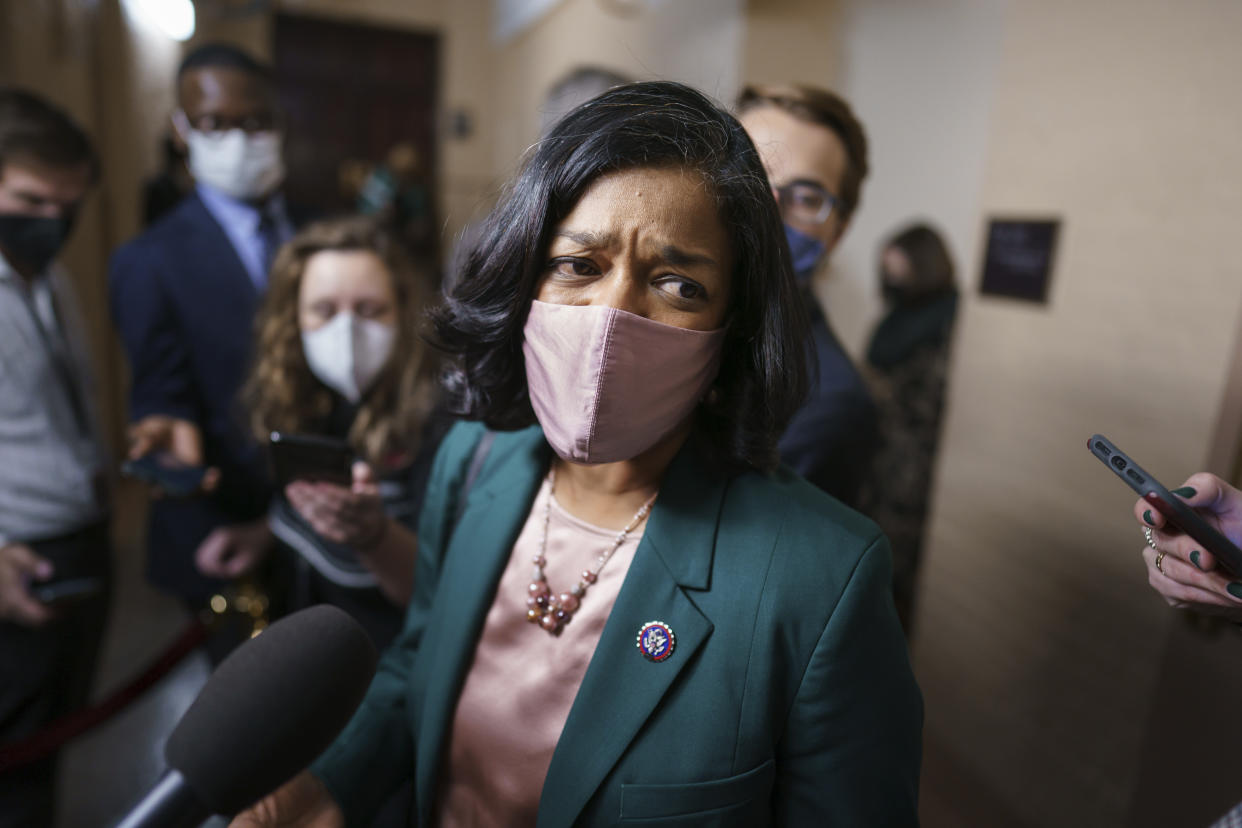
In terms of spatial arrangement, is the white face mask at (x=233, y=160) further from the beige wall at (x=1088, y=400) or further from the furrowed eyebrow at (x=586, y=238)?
the beige wall at (x=1088, y=400)

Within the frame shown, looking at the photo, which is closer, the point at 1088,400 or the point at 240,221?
the point at 1088,400

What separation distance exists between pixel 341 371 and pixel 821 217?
1.11 metres

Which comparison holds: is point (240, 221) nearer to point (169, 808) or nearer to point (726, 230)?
point (726, 230)

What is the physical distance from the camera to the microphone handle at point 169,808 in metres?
0.58

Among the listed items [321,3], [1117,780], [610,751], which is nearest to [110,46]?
[321,3]

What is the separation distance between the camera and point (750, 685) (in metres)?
0.89

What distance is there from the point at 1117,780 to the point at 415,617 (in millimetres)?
983

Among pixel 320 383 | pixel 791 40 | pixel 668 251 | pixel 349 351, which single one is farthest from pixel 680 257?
pixel 791 40

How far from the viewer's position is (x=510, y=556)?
110 cm

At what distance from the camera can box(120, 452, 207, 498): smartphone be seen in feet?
5.21

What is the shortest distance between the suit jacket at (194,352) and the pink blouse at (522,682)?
1.33 m

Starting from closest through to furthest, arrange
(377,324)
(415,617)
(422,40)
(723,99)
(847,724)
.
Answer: (847,724)
(723,99)
(415,617)
(377,324)
(422,40)

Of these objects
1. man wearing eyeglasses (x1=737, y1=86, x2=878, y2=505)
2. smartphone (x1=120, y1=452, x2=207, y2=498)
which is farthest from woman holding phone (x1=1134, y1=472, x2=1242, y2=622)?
smartphone (x1=120, y1=452, x2=207, y2=498)

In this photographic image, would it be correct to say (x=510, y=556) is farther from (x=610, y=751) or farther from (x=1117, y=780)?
(x=1117, y=780)
